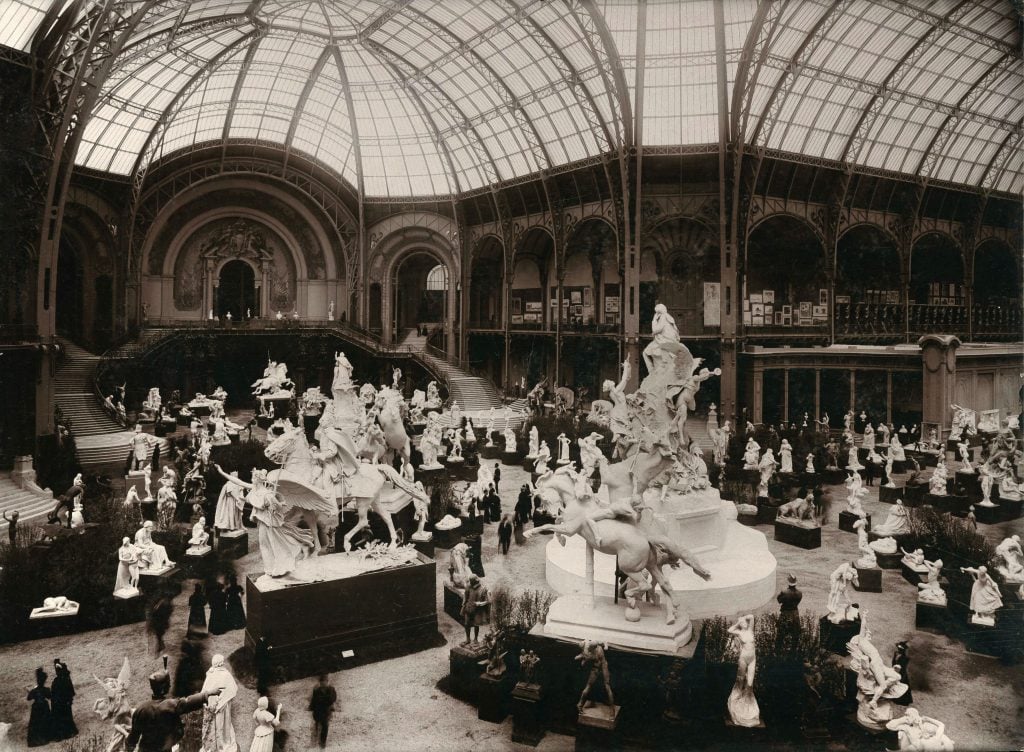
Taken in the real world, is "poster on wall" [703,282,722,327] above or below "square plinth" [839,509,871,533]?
above

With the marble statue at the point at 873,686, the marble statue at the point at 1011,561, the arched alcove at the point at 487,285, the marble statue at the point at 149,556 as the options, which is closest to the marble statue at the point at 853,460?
the marble statue at the point at 1011,561

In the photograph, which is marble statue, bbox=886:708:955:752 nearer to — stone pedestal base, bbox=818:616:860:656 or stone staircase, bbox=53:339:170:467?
stone pedestal base, bbox=818:616:860:656

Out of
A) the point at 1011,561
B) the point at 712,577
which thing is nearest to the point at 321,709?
the point at 712,577

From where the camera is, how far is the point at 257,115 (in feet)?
128

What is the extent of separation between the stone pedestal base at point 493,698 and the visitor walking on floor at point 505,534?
6424 mm

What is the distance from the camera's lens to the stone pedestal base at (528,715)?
862cm

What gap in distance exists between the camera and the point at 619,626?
377 inches

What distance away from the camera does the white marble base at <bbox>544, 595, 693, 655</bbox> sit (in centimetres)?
927

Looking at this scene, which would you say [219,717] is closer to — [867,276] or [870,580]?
[870,580]

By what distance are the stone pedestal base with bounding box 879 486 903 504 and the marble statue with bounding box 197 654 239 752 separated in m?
18.1

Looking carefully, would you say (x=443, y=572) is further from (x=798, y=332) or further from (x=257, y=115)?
(x=257, y=115)

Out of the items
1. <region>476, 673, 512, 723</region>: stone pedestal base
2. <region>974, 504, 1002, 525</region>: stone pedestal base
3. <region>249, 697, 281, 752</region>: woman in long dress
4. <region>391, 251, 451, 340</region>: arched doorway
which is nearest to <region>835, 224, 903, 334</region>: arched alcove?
<region>974, 504, 1002, 525</region>: stone pedestal base

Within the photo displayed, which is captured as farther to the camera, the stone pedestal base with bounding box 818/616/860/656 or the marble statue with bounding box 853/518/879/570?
the marble statue with bounding box 853/518/879/570

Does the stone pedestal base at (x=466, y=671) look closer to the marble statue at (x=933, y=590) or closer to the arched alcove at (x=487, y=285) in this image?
the marble statue at (x=933, y=590)
